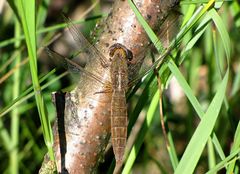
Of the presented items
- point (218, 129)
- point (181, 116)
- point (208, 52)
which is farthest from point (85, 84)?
point (181, 116)

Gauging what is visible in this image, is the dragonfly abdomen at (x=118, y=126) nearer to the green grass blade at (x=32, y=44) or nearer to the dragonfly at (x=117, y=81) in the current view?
the dragonfly at (x=117, y=81)

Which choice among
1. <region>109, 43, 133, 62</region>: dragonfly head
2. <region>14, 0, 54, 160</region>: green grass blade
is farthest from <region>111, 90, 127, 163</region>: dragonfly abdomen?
<region>14, 0, 54, 160</region>: green grass blade

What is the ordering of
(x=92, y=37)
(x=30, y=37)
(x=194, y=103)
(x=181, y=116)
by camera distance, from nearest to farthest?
1. (x=30, y=37)
2. (x=194, y=103)
3. (x=92, y=37)
4. (x=181, y=116)

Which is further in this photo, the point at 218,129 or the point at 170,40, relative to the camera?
the point at 218,129

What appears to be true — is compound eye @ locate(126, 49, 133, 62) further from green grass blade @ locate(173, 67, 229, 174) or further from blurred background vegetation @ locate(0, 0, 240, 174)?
green grass blade @ locate(173, 67, 229, 174)

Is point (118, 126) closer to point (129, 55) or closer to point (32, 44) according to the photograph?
point (129, 55)

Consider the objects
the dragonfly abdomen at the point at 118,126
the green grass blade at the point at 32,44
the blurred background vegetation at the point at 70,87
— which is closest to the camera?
the green grass blade at the point at 32,44

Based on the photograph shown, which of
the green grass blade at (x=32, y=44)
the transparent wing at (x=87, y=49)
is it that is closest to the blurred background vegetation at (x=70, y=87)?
the transparent wing at (x=87, y=49)

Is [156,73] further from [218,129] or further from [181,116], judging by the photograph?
[181,116]
